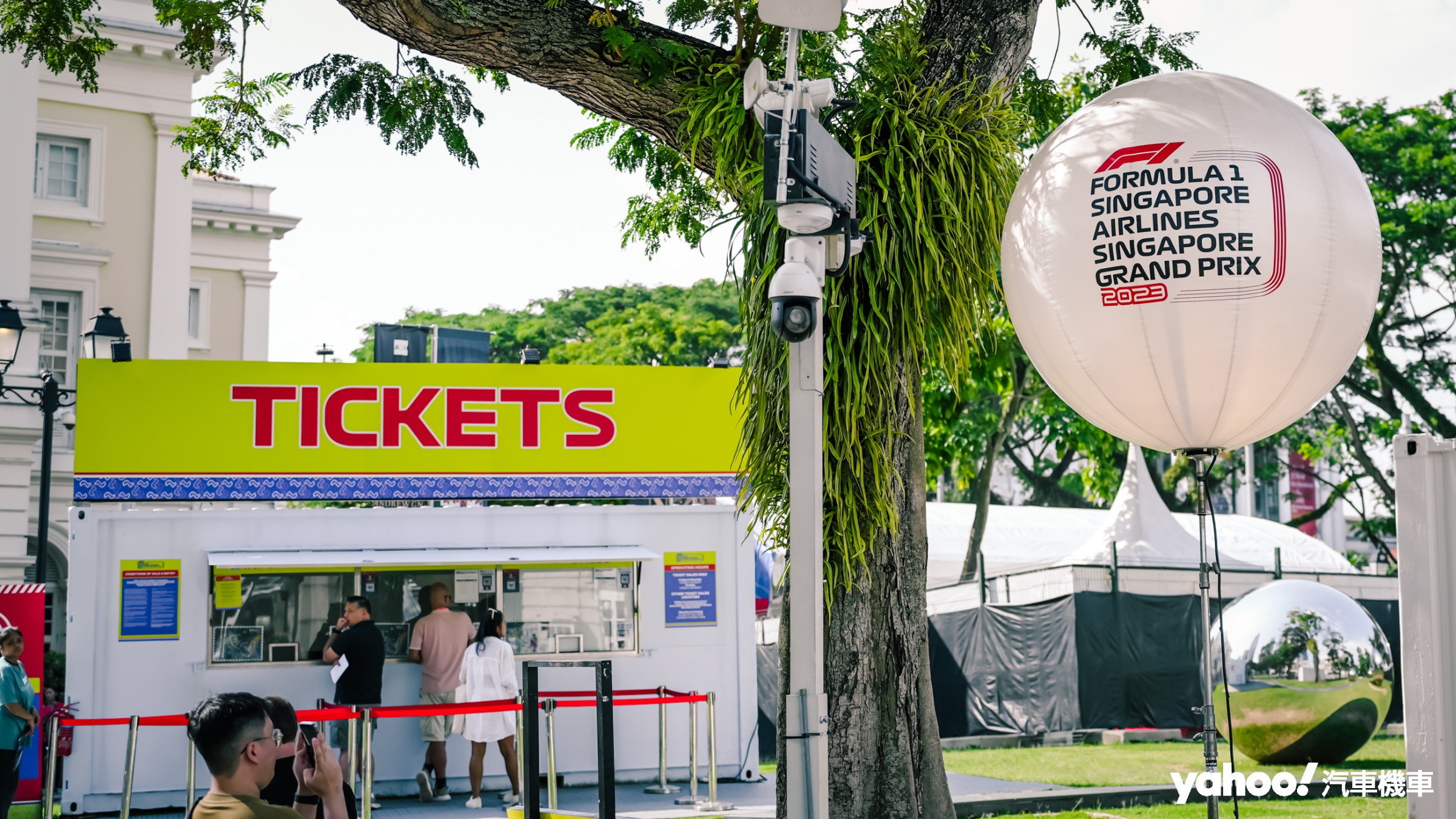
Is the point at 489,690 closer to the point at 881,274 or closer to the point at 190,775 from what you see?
the point at 190,775

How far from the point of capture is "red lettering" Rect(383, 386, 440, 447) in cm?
1184

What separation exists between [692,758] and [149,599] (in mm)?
4869

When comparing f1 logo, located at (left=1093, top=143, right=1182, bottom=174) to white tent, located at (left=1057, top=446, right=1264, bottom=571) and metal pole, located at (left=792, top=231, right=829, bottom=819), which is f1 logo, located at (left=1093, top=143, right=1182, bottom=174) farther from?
white tent, located at (left=1057, top=446, right=1264, bottom=571)

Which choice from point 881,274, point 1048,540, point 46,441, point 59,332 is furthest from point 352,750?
point 1048,540

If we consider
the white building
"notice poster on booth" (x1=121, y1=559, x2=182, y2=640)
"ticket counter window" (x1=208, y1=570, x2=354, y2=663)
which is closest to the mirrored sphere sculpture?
"ticket counter window" (x1=208, y1=570, x2=354, y2=663)

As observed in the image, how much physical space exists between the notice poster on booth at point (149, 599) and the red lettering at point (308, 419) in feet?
5.03

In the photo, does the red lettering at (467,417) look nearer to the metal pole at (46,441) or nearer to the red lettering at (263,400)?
the red lettering at (263,400)

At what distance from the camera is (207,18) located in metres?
8.27

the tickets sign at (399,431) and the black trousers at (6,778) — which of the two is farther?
the tickets sign at (399,431)

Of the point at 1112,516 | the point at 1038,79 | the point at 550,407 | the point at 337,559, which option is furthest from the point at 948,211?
the point at 1112,516

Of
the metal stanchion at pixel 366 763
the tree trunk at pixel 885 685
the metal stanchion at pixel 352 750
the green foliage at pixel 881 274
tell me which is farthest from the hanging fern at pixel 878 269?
the metal stanchion at pixel 352 750

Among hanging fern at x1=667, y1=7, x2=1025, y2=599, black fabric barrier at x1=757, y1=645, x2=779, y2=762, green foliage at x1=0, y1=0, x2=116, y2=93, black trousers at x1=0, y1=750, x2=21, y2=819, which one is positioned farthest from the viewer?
black fabric barrier at x1=757, y1=645, x2=779, y2=762

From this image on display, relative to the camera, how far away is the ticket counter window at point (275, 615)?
1163cm

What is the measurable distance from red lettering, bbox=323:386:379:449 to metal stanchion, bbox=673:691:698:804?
3.64 metres
